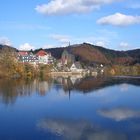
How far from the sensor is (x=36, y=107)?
12422 mm

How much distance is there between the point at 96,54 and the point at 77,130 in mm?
76023

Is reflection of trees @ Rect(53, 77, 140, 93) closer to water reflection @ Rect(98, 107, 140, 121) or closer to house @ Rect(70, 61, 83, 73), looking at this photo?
water reflection @ Rect(98, 107, 140, 121)

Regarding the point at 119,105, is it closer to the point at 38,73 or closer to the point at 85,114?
the point at 85,114

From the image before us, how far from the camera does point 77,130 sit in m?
8.38

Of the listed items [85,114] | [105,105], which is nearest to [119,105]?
[105,105]

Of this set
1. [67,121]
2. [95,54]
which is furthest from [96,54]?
[67,121]

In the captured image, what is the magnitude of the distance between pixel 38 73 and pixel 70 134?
29267 mm

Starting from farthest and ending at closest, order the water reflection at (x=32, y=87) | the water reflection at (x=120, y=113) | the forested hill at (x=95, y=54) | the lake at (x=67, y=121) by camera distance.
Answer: the forested hill at (x=95, y=54), the water reflection at (x=32, y=87), the water reflection at (x=120, y=113), the lake at (x=67, y=121)

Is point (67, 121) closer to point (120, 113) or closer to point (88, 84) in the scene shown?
point (120, 113)

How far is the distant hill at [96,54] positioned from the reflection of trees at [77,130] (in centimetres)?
6119

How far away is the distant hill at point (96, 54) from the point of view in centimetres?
7628

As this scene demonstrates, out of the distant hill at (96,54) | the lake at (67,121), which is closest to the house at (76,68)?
the distant hill at (96,54)

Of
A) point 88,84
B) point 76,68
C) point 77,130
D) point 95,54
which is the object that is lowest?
point 77,130

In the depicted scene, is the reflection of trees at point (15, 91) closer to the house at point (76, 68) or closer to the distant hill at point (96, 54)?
the house at point (76, 68)
